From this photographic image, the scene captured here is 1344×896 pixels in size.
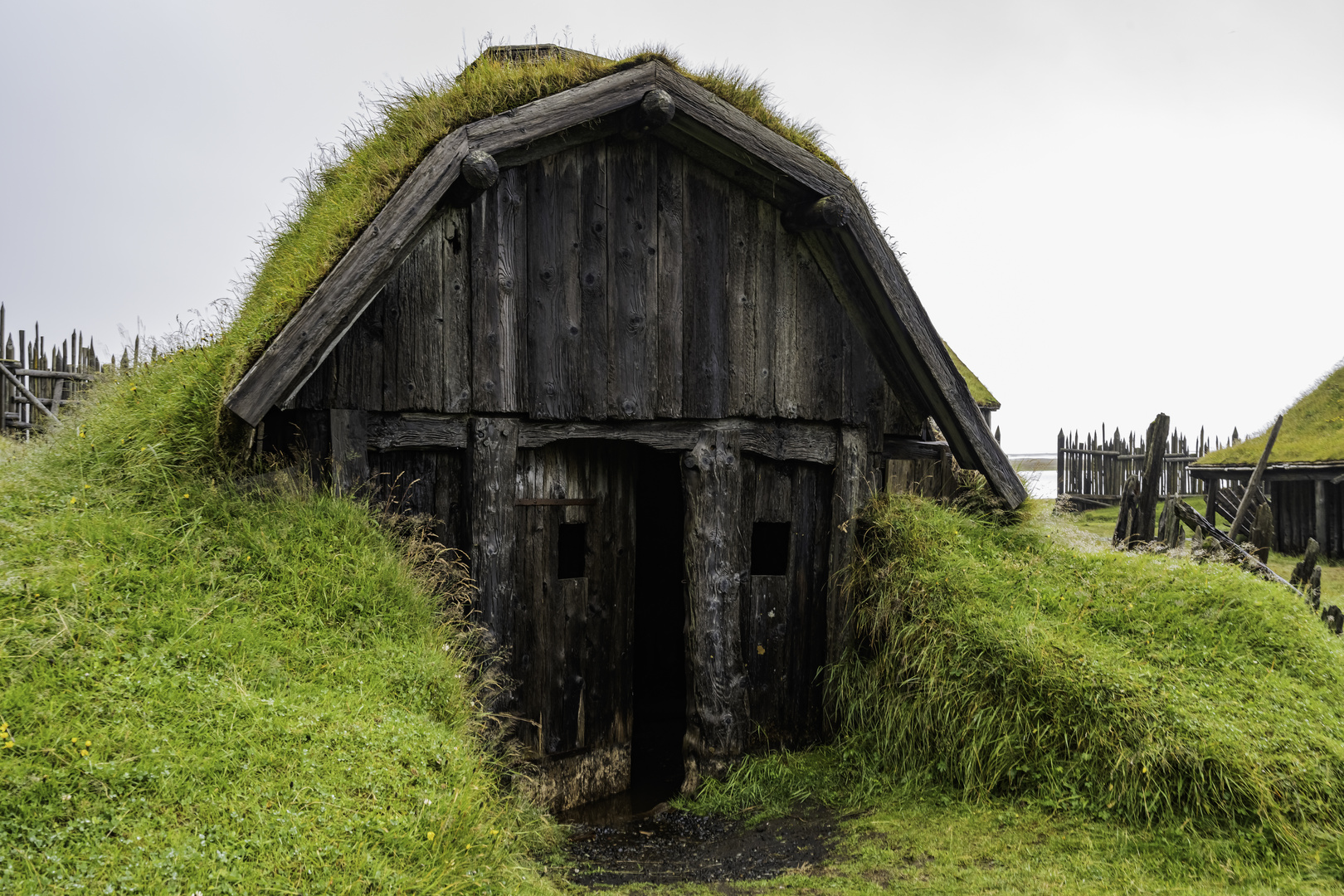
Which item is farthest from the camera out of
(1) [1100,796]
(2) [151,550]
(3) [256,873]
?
(1) [1100,796]

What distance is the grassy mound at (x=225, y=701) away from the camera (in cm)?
337

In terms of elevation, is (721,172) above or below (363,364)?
above

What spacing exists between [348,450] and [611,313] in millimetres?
2097

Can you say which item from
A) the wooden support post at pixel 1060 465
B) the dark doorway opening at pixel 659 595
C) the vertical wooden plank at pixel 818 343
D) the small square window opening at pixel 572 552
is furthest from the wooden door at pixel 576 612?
the wooden support post at pixel 1060 465

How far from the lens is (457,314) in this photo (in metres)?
5.86

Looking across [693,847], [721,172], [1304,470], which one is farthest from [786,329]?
[1304,470]

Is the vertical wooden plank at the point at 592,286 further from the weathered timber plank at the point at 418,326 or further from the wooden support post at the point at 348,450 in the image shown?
the wooden support post at the point at 348,450

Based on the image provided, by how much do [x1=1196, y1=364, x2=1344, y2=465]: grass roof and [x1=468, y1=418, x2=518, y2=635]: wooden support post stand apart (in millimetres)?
19801

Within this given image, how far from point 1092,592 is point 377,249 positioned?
578 centimetres

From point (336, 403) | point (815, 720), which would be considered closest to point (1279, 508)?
point (815, 720)

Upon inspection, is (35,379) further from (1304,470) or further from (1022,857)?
(1304,470)

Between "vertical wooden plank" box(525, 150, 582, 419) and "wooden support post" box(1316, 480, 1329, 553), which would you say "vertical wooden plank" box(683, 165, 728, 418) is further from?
"wooden support post" box(1316, 480, 1329, 553)

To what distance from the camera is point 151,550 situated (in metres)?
4.90

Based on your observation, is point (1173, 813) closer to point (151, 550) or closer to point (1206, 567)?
point (1206, 567)
